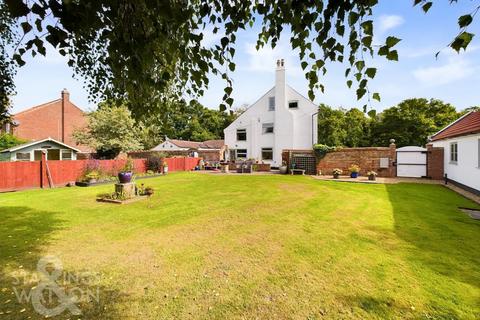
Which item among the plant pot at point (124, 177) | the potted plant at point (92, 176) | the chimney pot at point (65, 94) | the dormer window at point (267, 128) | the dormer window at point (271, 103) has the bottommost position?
the potted plant at point (92, 176)

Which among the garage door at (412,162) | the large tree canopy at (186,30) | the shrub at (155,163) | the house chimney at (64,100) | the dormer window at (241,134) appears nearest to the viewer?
the large tree canopy at (186,30)

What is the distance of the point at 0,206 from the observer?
9242 mm

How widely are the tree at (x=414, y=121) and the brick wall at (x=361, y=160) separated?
1970 cm

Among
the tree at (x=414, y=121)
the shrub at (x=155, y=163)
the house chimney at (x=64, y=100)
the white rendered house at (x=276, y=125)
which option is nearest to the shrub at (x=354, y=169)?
the white rendered house at (x=276, y=125)

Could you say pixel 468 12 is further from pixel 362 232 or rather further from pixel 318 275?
pixel 362 232

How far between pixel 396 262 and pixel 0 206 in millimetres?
13028

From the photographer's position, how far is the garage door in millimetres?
17078

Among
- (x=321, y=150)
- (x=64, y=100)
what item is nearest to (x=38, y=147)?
(x=64, y=100)

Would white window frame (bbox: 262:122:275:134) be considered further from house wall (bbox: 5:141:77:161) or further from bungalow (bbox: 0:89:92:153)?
house wall (bbox: 5:141:77:161)

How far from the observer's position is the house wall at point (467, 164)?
418 inches

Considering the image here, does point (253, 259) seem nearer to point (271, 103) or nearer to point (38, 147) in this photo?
point (38, 147)

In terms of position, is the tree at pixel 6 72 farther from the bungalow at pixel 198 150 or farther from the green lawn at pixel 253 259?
the bungalow at pixel 198 150

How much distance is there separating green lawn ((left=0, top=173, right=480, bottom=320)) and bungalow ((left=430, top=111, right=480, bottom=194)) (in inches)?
140

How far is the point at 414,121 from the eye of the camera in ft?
109
